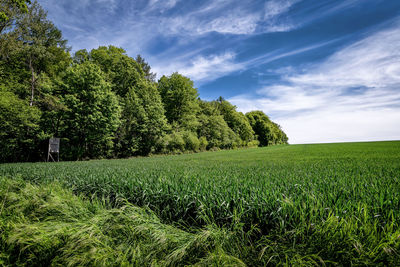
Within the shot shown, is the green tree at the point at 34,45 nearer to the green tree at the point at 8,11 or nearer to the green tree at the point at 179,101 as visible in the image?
the green tree at the point at 8,11

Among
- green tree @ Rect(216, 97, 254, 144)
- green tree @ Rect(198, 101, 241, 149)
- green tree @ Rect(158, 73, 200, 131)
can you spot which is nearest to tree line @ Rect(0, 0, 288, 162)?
green tree @ Rect(158, 73, 200, 131)

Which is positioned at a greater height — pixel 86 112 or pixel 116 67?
pixel 116 67

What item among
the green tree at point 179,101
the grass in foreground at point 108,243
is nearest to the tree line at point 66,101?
the green tree at point 179,101

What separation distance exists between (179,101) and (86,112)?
20738 millimetres

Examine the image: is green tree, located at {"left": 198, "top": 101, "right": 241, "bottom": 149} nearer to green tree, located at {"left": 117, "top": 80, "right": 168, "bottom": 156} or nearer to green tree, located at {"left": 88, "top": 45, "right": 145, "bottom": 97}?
green tree, located at {"left": 117, "top": 80, "right": 168, "bottom": 156}

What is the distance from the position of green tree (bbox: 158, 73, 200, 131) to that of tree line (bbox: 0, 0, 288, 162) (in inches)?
112

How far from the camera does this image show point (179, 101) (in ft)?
131

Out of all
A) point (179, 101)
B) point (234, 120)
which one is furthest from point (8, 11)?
point (234, 120)

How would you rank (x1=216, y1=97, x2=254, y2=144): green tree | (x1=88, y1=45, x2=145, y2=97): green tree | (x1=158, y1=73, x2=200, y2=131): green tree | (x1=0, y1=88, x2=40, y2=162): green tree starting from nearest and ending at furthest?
(x1=0, y1=88, x2=40, y2=162): green tree, (x1=88, y1=45, x2=145, y2=97): green tree, (x1=158, y1=73, x2=200, y2=131): green tree, (x1=216, y1=97, x2=254, y2=144): green tree

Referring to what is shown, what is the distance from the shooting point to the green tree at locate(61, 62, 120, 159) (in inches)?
836

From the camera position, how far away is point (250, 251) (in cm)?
226

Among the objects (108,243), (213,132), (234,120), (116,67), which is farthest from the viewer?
(234,120)

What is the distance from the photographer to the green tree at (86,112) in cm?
2123

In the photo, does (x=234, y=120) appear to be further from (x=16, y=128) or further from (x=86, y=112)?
(x=16, y=128)
